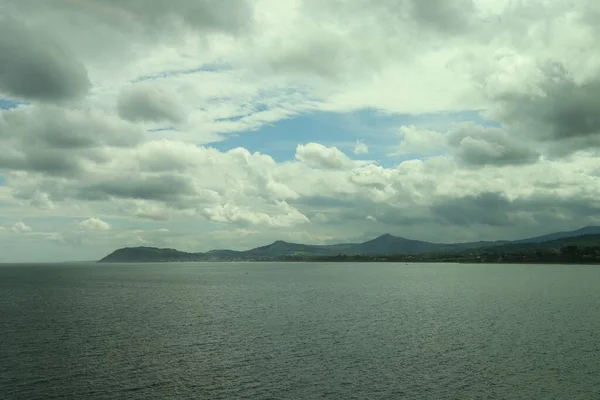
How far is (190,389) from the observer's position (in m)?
55.8

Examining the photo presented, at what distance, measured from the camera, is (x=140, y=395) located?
53.4 metres

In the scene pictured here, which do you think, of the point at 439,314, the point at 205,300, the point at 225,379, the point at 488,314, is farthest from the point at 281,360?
the point at 205,300

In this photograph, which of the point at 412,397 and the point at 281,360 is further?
the point at 281,360

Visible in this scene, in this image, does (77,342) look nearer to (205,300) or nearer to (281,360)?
(281,360)

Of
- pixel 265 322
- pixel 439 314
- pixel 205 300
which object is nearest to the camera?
pixel 265 322

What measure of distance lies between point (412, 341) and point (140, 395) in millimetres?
48610

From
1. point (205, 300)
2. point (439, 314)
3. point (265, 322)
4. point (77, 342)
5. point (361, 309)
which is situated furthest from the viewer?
point (205, 300)

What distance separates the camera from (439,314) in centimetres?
11888

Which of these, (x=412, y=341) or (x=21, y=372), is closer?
(x=21, y=372)

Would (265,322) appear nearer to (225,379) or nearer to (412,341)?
(412,341)

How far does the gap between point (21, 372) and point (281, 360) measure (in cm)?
3504

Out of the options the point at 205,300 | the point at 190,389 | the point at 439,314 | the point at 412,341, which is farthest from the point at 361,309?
the point at 190,389

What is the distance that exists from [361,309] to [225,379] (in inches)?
2949

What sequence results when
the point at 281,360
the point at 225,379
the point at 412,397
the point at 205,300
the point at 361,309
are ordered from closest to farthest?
the point at 412,397, the point at 225,379, the point at 281,360, the point at 361,309, the point at 205,300
